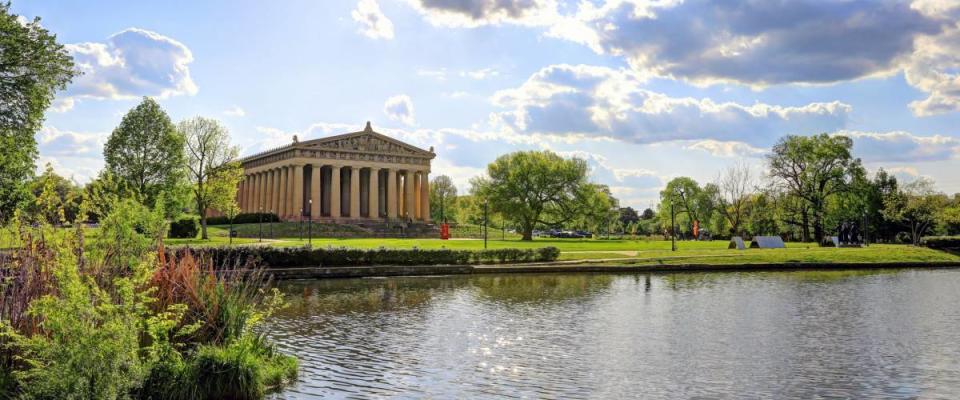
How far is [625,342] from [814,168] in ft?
215

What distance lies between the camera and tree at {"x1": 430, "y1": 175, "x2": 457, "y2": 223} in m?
132

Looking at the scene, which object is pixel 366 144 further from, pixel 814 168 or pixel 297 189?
pixel 814 168

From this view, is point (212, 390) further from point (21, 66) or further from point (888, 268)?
point (888, 268)

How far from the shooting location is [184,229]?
6262 centimetres

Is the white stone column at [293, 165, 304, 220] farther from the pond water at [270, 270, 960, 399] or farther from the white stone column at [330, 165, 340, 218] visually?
the pond water at [270, 270, 960, 399]

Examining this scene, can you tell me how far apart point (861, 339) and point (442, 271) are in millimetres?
23922

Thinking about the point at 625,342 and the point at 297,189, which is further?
the point at 297,189

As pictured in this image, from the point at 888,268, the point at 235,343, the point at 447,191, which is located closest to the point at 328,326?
the point at 235,343

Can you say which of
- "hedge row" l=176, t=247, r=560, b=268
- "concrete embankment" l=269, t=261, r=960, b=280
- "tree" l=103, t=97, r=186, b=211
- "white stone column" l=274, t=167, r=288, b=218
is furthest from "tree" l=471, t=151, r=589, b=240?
"concrete embankment" l=269, t=261, r=960, b=280

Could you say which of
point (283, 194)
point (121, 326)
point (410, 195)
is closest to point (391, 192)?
point (410, 195)

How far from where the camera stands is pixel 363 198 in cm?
10438

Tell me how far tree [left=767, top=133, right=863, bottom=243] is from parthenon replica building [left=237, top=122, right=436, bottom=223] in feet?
156

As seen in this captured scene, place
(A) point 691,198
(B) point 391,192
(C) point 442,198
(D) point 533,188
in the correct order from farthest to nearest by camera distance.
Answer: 1. (C) point 442,198
2. (A) point 691,198
3. (B) point 391,192
4. (D) point 533,188

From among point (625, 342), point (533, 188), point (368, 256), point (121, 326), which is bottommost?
point (625, 342)
